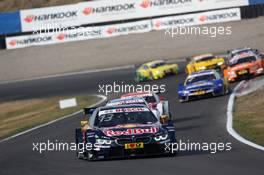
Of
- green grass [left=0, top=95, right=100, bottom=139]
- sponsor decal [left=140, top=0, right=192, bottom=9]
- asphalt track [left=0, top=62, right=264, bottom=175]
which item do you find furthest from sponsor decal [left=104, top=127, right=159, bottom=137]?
sponsor decal [left=140, top=0, right=192, bottom=9]

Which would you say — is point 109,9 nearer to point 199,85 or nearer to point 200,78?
point 200,78

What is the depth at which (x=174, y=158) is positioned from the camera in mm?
14461

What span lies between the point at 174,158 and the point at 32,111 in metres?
22.2

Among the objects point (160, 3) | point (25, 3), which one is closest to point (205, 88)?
point (160, 3)

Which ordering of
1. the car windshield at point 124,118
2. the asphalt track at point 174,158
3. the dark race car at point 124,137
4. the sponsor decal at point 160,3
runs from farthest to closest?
the sponsor decal at point 160,3
the car windshield at point 124,118
the dark race car at point 124,137
the asphalt track at point 174,158

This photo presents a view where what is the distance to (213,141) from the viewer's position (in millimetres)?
17281

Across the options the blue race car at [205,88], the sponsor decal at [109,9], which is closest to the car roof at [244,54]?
the blue race car at [205,88]

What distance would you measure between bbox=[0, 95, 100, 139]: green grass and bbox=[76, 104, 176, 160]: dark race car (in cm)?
1247

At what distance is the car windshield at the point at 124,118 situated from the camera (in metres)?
15.7

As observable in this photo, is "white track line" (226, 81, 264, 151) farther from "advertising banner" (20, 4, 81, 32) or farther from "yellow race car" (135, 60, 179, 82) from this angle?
"advertising banner" (20, 4, 81, 32)

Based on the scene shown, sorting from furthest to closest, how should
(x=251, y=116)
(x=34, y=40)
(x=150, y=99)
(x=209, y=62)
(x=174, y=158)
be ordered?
(x=34, y=40) < (x=209, y=62) < (x=150, y=99) < (x=251, y=116) < (x=174, y=158)

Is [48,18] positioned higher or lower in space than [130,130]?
higher

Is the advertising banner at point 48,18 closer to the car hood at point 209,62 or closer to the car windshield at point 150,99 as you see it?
the car hood at point 209,62

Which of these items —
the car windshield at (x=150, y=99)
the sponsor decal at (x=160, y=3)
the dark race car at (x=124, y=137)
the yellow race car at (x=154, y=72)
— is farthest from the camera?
the sponsor decal at (x=160, y=3)
